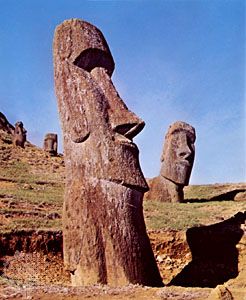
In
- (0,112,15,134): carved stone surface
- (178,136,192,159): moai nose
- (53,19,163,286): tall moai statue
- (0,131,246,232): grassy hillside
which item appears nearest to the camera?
Result: (53,19,163,286): tall moai statue

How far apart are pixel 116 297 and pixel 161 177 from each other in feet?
50.0

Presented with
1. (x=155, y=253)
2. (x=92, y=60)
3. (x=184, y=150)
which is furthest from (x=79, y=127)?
(x=184, y=150)

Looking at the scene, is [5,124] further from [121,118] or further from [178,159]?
[121,118]

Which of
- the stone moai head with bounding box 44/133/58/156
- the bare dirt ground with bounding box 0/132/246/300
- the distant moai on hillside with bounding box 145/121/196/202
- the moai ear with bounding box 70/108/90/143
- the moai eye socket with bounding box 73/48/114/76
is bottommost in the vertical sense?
the bare dirt ground with bounding box 0/132/246/300

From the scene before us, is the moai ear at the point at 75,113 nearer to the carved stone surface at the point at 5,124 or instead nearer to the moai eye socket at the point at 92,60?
the moai eye socket at the point at 92,60

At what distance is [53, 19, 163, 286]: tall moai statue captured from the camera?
7820 mm

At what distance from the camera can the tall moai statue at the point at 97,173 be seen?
7820mm

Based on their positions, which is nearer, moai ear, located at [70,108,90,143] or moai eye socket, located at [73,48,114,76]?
moai ear, located at [70,108,90,143]

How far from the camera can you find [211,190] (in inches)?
1083

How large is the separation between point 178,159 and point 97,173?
12.8 meters

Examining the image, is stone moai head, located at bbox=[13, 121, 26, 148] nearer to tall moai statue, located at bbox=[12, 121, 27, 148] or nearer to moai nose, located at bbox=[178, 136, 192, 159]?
tall moai statue, located at bbox=[12, 121, 27, 148]

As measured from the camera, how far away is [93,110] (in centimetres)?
855

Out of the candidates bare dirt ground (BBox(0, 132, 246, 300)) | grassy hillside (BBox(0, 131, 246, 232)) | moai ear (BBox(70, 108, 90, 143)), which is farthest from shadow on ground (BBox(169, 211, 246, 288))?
moai ear (BBox(70, 108, 90, 143))

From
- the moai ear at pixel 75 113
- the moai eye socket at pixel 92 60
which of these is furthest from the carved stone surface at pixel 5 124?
the moai ear at pixel 75 113
